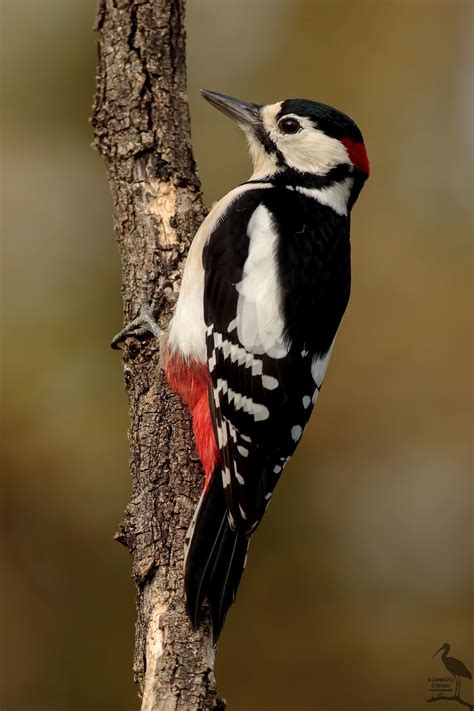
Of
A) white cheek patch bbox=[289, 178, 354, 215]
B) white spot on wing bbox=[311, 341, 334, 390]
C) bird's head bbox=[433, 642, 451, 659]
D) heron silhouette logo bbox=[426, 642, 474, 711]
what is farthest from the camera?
bird's head bbox=[433, 642, 451, 659]

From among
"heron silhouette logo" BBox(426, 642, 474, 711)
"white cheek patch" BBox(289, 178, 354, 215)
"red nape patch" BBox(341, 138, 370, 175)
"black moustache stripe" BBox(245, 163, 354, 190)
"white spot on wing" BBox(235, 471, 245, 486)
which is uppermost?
"red nape patch" BBox(341, 138, 370, 175)

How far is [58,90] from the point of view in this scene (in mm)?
5133

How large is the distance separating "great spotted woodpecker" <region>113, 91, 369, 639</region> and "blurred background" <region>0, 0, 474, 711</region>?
1.85 metres

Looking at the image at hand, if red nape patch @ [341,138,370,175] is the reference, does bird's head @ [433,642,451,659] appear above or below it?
below

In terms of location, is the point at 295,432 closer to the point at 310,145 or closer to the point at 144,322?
the point at 144,322

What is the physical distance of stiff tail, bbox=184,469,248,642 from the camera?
240 cm

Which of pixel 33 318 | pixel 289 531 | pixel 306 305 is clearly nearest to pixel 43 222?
pixel 33 318

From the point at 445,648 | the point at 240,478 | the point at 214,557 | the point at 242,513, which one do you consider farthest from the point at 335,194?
the point at 445,648

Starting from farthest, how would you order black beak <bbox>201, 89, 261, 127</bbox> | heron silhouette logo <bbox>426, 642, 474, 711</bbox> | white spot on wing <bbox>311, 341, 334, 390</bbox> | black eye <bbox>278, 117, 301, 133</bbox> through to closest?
1. heron silhouette logo <bbox>426, 642, 474, 711</bbox>
2. black beak <bbox>201, 89, 261, 127</bbox>
3. black eye <bbox>278, 117, 301, 133</bbox>
4. white spot on wing <bbox>311, 341, 334, 390</bbox>

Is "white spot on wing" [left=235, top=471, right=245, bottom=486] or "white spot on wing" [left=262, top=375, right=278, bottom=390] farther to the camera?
"white spot on wing" [left=262, top=375, right=278, bottom=390]

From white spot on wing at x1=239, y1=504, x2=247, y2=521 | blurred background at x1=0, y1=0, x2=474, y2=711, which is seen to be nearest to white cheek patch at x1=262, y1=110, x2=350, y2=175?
white spot on wing at x1=239, y1=504, x2=247, y2=521

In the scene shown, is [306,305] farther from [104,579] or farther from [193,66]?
[193,66]

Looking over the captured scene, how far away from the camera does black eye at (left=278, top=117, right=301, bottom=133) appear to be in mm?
3322

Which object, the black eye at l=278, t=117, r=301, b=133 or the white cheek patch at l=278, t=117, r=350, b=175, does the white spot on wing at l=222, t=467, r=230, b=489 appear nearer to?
the white cheek patch at l=278, t=117, r=350, b=175
